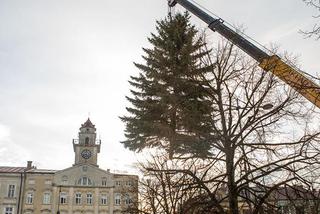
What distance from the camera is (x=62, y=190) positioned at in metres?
63.3

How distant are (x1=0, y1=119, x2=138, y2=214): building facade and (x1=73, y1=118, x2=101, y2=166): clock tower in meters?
0.76

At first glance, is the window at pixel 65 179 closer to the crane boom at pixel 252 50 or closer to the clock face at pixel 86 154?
the clock face at pixel 86 154

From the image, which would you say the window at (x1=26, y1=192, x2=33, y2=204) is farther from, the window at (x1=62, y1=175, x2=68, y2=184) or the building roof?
the window at (x1=62, y1=175, x2=68, y2=184)

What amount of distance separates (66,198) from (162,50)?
143 ft

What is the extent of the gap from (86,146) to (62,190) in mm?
7972

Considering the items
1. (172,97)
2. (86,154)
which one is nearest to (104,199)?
(86,154)

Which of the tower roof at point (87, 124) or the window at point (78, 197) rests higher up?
the tower roof at point (87, 124)

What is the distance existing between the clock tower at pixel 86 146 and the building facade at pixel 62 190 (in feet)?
2.48

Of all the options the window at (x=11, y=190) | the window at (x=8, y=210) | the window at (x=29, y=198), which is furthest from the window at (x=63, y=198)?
the window at (x=8, y=210)

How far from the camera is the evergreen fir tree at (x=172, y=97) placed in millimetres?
16344

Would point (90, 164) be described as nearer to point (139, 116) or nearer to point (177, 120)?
point (139, 116)

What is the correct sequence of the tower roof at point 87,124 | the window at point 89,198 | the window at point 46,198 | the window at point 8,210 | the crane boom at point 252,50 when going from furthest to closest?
1. the tower roof at point 87,124
2. the window at point 89,198
3. the window at point 46,198
4. the window at point 8,210
5. the crane boom at point 252,50

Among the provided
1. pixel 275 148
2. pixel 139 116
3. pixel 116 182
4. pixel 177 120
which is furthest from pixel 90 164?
pixel 275 148

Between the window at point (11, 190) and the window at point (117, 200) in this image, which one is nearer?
the window at point (11, 190)
